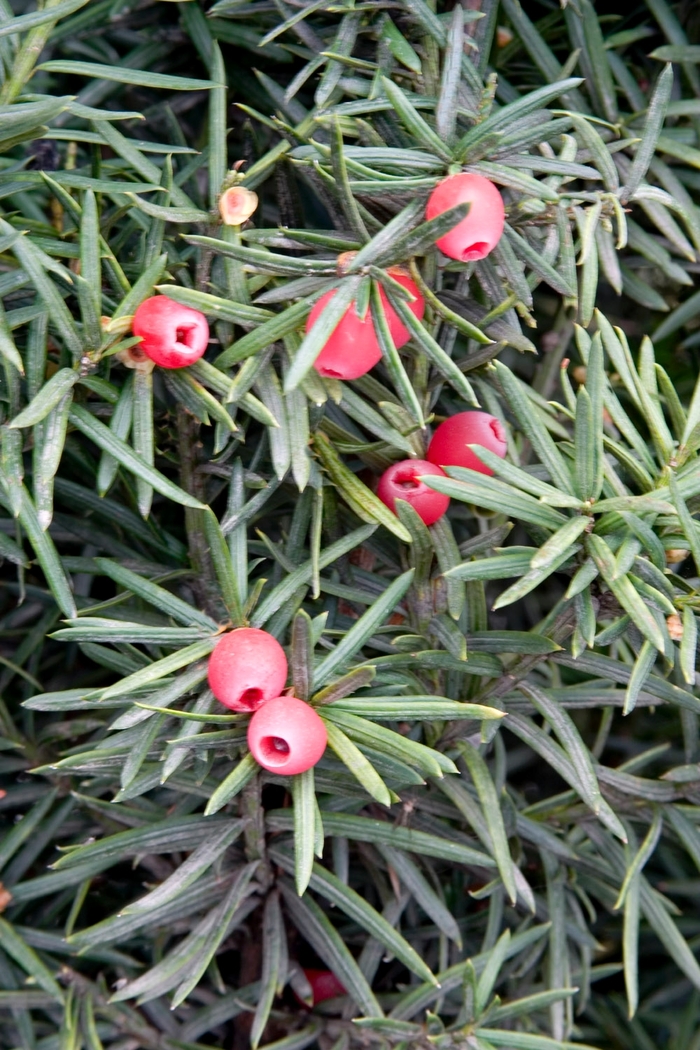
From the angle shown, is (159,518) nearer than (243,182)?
No

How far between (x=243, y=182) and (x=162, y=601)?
315mm

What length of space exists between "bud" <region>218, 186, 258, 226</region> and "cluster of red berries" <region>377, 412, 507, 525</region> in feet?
0.68

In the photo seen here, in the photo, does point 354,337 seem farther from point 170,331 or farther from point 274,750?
point 274,750

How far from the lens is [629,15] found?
39.9 inches

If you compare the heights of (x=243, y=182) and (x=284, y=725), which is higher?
(x=243, y=182)

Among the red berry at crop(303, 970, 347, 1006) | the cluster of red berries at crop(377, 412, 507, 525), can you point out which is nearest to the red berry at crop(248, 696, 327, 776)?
the cluster of red berries at crop(377, 412, 507, 525)

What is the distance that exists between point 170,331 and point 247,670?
0.74ft

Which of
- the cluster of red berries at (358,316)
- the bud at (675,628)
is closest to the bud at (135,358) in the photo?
the cluster of red berries at (358,316)

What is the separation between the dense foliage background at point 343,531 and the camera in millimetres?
637

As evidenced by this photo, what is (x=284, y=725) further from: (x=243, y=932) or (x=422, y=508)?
(x=243, y=932)

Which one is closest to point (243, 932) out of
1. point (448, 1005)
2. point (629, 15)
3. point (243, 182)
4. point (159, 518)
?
point (448, 1005)

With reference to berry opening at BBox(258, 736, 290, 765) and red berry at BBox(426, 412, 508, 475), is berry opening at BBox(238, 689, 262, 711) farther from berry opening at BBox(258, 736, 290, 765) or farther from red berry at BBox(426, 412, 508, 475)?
red berry at BBox(426, 412, 508, 475)

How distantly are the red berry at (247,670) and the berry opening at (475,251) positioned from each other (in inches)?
11.1

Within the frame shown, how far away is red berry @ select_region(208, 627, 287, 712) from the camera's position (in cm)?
61
